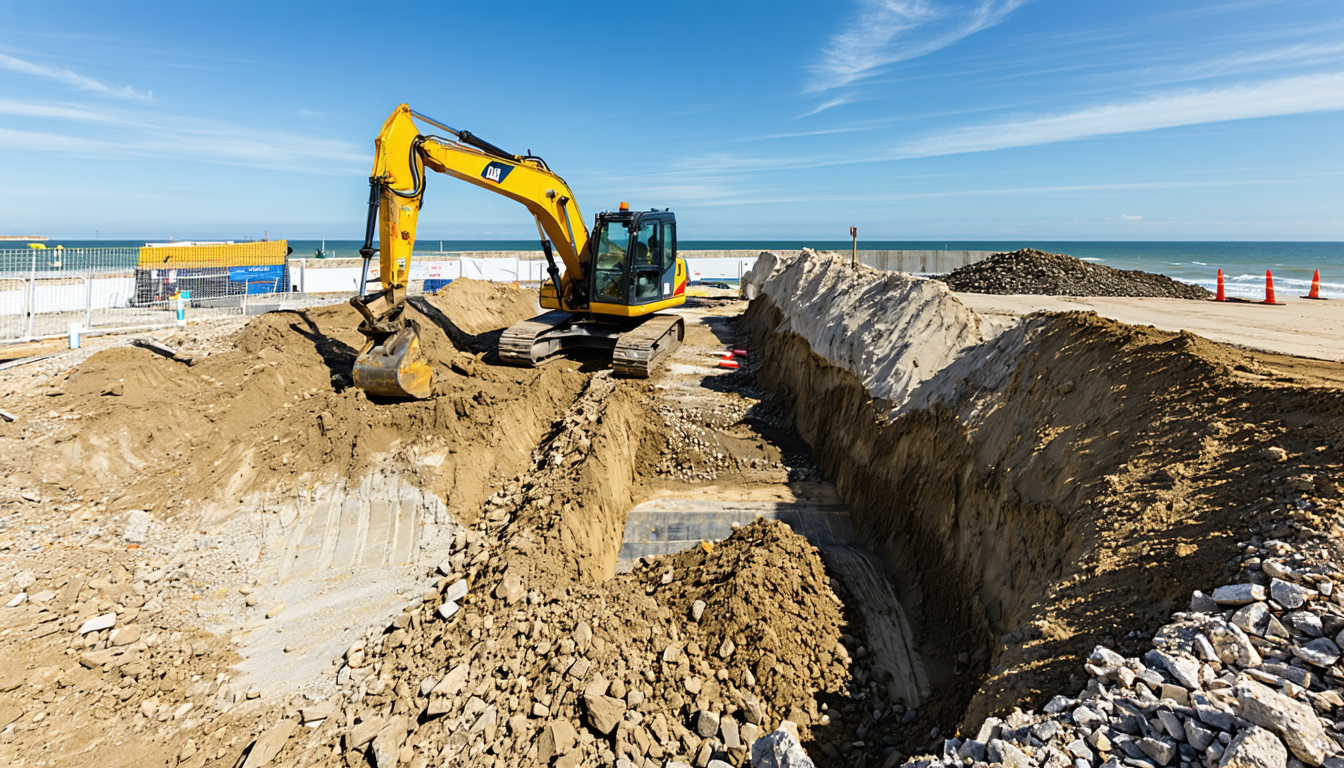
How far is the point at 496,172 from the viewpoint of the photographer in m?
10.9

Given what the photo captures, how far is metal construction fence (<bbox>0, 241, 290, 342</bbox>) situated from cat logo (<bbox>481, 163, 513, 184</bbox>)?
10350 millimetres

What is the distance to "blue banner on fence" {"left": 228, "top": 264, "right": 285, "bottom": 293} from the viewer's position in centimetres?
2136

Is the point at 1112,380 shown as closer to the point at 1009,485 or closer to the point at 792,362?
the point at 1009,485

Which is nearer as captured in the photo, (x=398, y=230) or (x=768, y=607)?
(x=768, y=607)

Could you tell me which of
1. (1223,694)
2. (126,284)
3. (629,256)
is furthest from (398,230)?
(126,284)

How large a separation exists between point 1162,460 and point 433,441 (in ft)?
24.6

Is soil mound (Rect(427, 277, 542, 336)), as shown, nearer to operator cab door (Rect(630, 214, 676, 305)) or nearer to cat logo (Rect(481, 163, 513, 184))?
operator cab door (Rect(630, 214, 676, 305))

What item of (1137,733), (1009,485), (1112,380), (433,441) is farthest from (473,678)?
(1112,380)

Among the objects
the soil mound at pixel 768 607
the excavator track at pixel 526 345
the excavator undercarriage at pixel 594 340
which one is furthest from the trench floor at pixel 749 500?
the excavator track at pixel 526 345

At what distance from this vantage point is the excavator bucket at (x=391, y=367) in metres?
8.92

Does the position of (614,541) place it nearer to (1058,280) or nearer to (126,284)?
(1058,280)

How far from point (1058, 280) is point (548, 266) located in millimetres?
14348

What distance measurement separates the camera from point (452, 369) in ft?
37.8

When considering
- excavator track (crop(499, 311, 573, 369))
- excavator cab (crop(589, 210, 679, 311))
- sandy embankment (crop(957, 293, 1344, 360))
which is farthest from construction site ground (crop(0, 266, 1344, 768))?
excavator cab (crop(589, 210, 679, 311))
